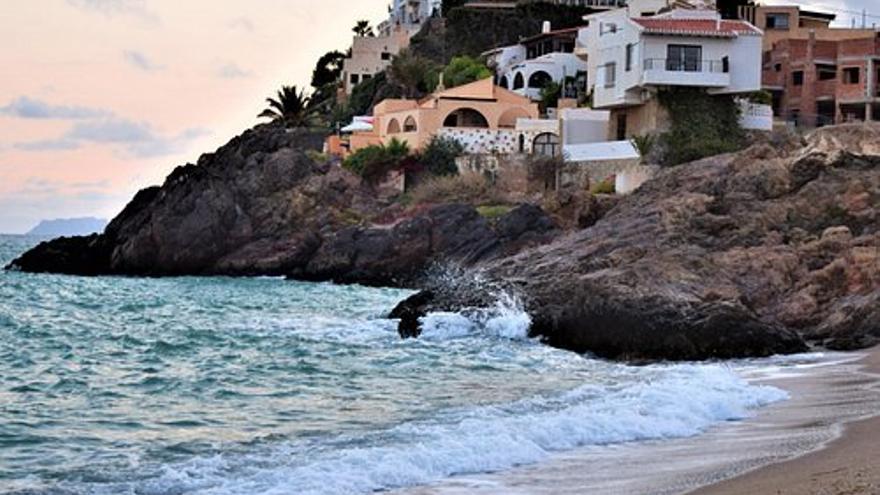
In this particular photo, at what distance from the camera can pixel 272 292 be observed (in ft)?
163

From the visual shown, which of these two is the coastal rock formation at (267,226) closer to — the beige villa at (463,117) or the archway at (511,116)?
the beige villa at (463,117)

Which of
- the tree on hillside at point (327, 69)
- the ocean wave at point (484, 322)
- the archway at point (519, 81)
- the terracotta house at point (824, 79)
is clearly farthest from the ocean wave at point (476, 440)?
the tree on hillside at point (327, 69)

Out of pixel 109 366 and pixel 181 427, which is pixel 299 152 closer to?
pixel 109 366

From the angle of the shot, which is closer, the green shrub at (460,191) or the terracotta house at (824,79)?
the green shrub at (460,191)

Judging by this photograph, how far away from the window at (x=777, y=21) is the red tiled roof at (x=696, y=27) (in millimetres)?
18103

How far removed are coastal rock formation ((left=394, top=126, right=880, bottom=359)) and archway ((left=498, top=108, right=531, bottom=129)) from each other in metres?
26.4

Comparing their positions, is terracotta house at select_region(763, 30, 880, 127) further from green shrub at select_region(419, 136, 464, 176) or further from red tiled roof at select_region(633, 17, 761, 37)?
green shrub at select_region(419, 136, 464, 176)

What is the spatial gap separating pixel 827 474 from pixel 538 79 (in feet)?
229

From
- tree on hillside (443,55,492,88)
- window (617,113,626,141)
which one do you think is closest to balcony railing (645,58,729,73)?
window (617,113,626,141)

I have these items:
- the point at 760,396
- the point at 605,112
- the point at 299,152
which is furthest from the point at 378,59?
the point at 760,396

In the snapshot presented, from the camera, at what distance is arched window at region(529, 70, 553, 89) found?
262ft

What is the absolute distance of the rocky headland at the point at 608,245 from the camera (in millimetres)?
27281

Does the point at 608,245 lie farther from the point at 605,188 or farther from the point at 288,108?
the point at 288,108

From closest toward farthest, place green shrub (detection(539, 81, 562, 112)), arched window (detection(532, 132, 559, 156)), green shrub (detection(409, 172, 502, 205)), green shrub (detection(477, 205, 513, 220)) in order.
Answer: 1. green shrub (detection(477, 205, 513, 220))
2. green shrub (detection(409, 172, 502, 205))
3. arched window (detection(532, 132, 559, 156))
4. green shrub (detection(539, 81, 562, 112))
